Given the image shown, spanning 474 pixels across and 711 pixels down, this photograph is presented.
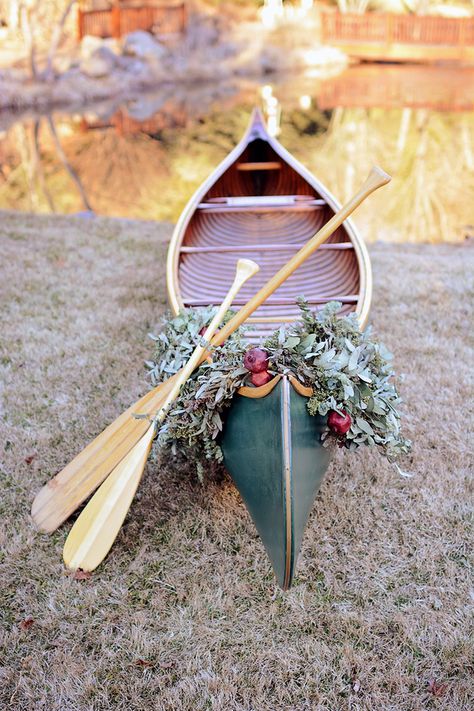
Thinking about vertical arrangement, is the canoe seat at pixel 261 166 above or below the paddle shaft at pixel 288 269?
below

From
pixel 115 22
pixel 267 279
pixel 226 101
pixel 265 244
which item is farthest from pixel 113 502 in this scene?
pixel 115 22

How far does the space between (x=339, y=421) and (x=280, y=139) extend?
→ 11101mm

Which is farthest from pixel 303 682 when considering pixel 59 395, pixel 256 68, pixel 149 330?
pixel 256 68

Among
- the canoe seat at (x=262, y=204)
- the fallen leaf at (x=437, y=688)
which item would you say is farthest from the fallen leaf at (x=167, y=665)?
the canoe seat at (x=262, y=204)

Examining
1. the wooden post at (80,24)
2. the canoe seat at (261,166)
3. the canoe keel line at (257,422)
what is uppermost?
the wooden post at (80,24)

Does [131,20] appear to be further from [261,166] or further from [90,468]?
[90,468]

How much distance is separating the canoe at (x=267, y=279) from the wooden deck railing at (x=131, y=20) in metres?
16.3

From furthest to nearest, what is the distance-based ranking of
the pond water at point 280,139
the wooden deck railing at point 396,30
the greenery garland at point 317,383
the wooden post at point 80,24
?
the wooden deck railing at point 396,30 → the wooden post at point 80,24 → the pond water at point 280,139 → the greenery garland at point 317,383

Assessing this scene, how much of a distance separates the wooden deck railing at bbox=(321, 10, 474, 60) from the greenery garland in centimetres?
1974

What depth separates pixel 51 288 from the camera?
4.66 m

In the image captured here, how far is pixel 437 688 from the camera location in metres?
1.86

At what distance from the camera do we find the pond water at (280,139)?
27.1 ft

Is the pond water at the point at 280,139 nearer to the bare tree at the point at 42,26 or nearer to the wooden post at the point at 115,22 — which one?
the bare tree at the point at 42,26

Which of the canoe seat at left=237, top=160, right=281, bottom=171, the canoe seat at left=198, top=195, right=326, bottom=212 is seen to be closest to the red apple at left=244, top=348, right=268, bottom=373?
the canoe seat at left=198, top=195, right=326, bottom=212
